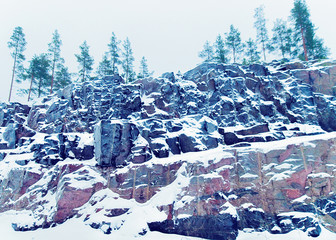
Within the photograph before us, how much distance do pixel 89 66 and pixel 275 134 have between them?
32328 millimetres

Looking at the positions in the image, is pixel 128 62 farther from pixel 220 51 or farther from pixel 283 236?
pixel 283 236

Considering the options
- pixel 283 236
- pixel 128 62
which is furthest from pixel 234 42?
pixel 283 236

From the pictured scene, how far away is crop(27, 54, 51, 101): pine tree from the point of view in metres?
35.4

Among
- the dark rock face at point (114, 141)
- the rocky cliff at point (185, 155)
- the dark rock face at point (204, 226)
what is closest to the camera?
the dark rock face at point (204, 226)

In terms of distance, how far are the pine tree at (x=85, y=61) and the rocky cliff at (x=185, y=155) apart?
Result: 10614 mm

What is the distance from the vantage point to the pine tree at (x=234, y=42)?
38688mm

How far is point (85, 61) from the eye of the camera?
1484 inches

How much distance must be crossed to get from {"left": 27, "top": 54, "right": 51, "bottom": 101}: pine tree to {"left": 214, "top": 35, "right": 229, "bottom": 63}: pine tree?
29.9 meters

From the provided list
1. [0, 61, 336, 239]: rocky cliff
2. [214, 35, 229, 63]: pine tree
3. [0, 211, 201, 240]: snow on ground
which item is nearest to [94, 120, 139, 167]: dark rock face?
[0, 61, 336, 239]: rocky cliff

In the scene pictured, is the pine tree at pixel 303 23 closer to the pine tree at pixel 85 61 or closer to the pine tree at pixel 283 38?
the pine tree at pixel 283 38

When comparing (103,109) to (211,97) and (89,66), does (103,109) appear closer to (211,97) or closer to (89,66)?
(211,97)

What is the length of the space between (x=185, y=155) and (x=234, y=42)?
97.4ft

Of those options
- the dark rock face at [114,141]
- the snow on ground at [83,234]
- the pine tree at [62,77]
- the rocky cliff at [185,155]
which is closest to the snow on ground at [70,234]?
the snow on ground at [83,234]

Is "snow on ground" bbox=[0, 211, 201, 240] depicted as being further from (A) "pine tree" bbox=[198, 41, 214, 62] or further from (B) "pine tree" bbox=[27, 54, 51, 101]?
(A) "pine tree" bbox=[198, 41, 214, 62]
